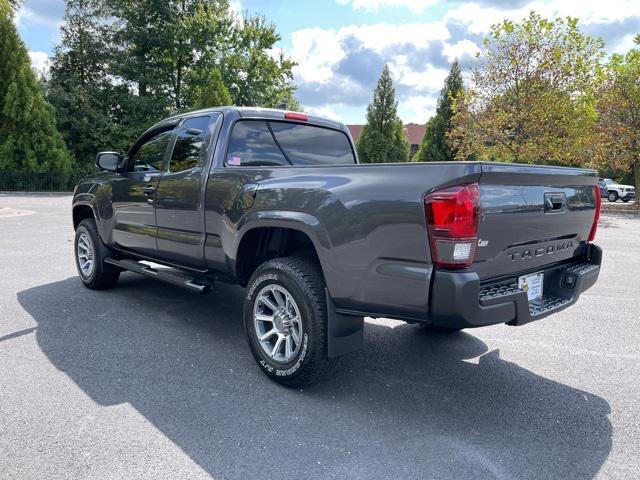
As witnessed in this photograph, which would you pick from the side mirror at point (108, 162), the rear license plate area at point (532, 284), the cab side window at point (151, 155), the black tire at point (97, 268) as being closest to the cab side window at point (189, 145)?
the cab side window at point (151, 155)

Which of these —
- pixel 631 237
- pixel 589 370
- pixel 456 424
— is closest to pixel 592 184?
pixel 589 370

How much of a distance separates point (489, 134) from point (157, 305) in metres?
20.9

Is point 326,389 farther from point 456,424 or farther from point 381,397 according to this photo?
point 456,424

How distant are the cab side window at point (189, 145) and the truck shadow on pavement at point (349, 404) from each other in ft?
4.97

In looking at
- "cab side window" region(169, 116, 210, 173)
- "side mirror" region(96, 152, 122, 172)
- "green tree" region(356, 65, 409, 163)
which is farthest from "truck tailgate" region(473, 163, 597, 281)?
"green tree" region(356, 65, 409, 163)

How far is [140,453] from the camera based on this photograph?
253 cm

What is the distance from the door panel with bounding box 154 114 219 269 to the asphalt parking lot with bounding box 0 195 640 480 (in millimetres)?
758

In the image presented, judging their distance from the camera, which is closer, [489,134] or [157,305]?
[157,305]

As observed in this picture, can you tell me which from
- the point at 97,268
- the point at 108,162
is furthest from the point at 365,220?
the point at 97,268

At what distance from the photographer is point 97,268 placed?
559 cm

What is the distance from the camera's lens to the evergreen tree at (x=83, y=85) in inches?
1138

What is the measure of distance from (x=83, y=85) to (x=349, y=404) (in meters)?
33.6

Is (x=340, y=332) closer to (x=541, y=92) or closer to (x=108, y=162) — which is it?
(x=108, y=162)

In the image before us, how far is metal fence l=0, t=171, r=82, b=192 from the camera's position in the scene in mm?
24750
